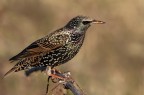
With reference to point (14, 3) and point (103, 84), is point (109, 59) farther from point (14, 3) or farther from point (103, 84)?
point (14, 3)

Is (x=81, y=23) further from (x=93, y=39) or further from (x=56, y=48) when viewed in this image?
(x=93, y=39)

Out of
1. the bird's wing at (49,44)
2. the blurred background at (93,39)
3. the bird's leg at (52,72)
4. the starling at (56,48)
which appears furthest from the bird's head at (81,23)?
the blurred background at (93,39)

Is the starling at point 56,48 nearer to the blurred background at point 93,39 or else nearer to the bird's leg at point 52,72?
the bird's leg at point 52,72

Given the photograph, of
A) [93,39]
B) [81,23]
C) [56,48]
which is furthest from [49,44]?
[93,39]

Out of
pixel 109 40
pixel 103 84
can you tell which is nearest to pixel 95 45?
pixel 109 40

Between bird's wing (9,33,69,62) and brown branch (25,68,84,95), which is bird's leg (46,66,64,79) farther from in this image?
bird's wing (9,33,69,62)
